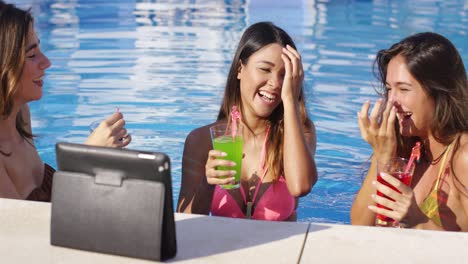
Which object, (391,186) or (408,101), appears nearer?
(391,186)

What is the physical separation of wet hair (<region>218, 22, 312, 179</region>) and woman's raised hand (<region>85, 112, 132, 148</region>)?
1096mm

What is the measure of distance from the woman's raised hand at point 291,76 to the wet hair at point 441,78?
1.72ft

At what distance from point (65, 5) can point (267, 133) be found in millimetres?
11495

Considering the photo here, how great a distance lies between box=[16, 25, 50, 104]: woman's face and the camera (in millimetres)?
3500

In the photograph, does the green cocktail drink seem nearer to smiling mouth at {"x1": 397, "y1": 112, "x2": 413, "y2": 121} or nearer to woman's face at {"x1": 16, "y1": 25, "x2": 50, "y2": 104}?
smiling mouth at {"x1": 397, "y1": 112, "x2": 413, "y2": 121}

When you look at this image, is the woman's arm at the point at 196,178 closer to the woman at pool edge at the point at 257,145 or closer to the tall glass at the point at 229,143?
the woman at pool edge at the point at 257,145

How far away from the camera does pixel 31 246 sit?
230cm

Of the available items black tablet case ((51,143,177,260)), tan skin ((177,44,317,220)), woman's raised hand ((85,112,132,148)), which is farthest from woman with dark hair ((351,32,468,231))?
black tablet case ((51,143,177,260))

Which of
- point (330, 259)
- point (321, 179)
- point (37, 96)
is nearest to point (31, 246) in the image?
point (330, 259)

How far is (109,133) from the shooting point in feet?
9.84

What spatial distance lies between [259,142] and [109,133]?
132 centimetres

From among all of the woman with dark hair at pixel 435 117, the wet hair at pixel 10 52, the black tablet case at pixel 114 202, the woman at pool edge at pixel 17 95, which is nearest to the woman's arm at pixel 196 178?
the woman at pool edge at pixel 17 95

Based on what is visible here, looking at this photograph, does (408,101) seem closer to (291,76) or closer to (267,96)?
(291,76)

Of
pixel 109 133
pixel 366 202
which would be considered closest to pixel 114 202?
pixel 109 133
